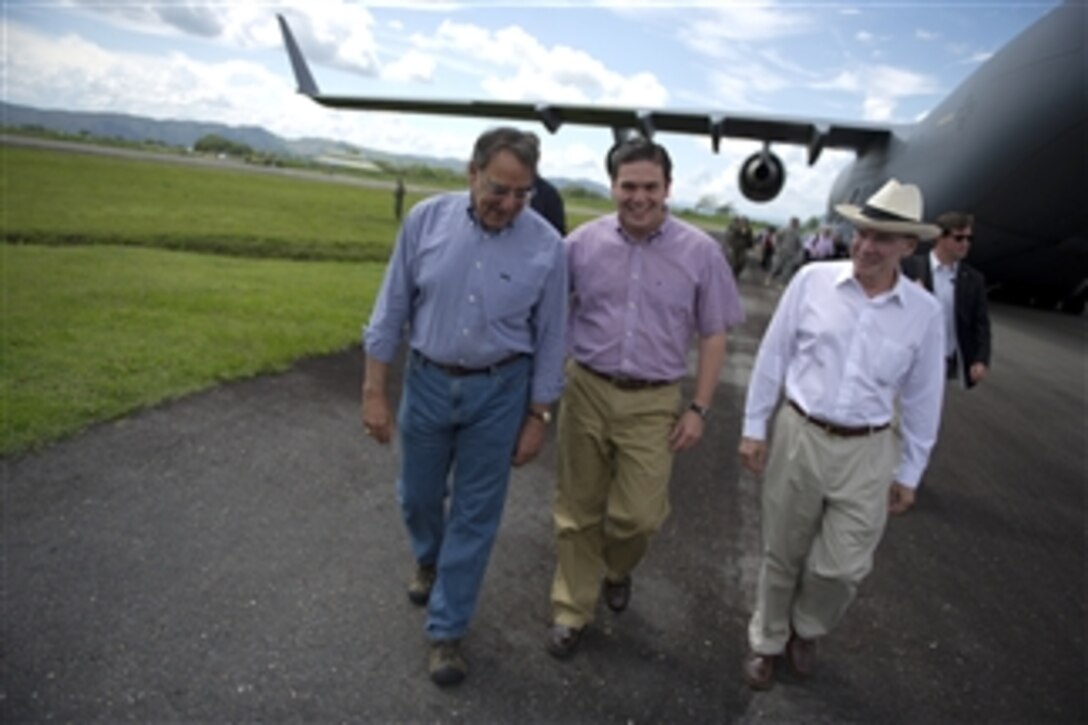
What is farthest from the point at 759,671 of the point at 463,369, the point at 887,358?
the point at 463,369

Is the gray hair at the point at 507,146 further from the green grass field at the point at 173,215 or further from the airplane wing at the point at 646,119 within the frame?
the airplane wing at the point at 646,119

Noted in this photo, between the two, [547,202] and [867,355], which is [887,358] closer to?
[867,355]

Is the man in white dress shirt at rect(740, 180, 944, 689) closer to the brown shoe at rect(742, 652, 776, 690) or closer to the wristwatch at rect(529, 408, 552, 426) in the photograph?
the brown shoe at rect(742, 652, 776, 690)

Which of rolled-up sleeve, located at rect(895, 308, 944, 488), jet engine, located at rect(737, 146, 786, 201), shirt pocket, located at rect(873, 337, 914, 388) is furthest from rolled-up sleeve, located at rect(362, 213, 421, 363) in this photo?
jet engine, located at rect(737, 146, 786, 201)

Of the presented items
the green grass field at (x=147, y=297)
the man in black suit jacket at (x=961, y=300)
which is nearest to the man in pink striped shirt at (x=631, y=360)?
the man in black suit jacket at (x=961, y=300)

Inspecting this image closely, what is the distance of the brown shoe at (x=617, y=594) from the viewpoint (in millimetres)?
3518

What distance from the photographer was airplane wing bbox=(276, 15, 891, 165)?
757 inches

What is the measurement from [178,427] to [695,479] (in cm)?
388

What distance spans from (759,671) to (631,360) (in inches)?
60.1

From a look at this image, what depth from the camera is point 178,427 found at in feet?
16.3

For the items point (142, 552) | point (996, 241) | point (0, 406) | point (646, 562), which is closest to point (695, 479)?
point (646, 562)

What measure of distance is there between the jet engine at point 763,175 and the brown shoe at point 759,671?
21213 mm

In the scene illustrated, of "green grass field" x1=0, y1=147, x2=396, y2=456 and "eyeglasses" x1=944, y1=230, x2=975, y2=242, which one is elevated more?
"eyeglasses" x1=944, y1=230, x2=975, y2=242

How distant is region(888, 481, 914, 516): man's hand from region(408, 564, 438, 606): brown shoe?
86.0 inches
